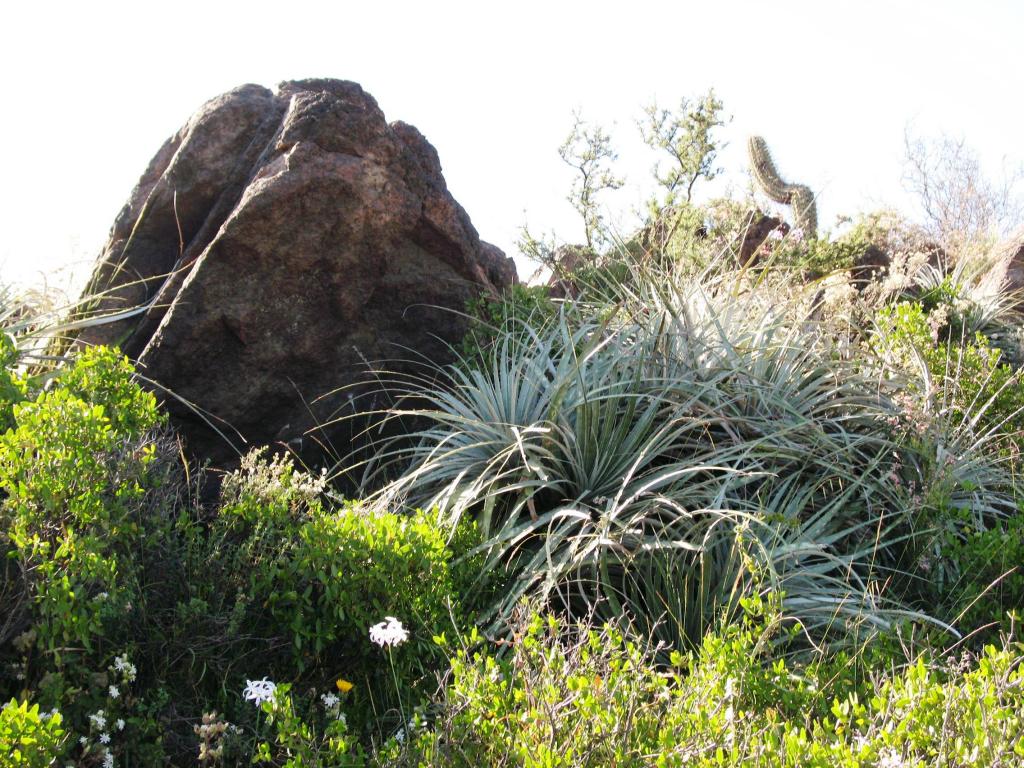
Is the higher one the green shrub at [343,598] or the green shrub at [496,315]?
the green shrub at [496,315]

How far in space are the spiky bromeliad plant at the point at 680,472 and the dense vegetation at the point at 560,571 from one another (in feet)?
0.08

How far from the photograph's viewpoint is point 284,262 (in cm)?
500

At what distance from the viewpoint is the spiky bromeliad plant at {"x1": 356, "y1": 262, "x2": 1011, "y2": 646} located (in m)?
3.49

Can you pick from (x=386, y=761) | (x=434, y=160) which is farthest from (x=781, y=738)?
(x=434, y=160)

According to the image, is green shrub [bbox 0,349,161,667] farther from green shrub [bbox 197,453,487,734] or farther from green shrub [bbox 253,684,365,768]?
green shrub [bbox 253,684,365,768]

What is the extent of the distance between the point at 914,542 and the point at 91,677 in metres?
3.17

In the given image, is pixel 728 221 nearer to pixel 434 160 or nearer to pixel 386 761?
pixel 434 160

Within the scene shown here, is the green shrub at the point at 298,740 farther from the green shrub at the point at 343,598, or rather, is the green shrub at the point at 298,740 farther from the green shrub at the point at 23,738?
the green shrub at the point at 343,598

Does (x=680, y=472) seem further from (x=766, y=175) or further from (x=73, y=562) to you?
(x=766, y=175)

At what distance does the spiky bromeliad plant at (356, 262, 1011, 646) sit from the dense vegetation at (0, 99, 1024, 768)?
23 mm

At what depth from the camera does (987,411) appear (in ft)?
17.9

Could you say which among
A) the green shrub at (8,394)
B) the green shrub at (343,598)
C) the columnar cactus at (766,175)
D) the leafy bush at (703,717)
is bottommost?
the green shrub at (343,598)

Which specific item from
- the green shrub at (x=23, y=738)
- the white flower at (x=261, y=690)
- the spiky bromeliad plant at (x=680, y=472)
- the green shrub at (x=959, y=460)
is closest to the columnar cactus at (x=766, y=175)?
the green shrub at (x=959, y=460)

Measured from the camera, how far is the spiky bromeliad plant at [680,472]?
11.4ft
